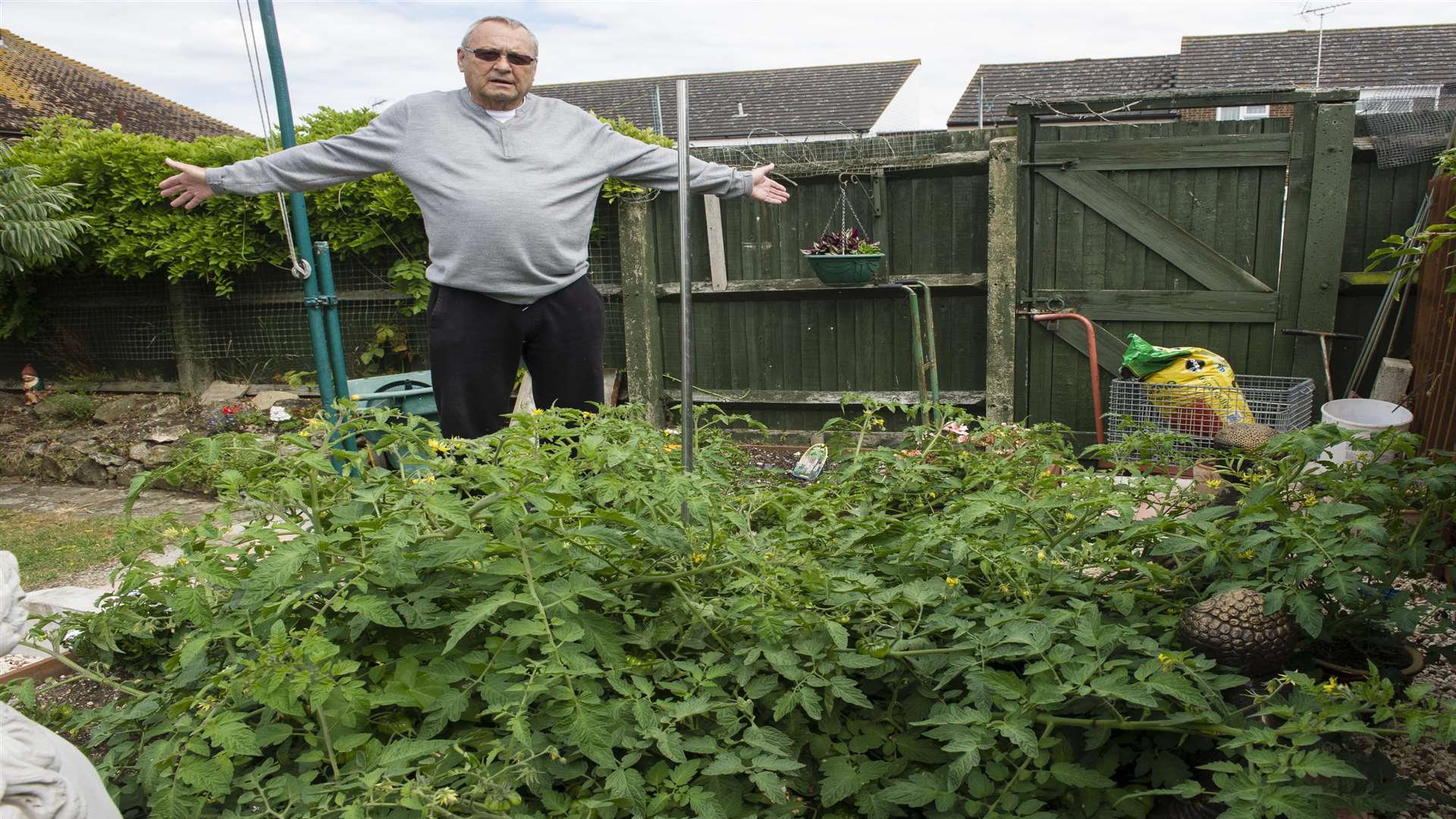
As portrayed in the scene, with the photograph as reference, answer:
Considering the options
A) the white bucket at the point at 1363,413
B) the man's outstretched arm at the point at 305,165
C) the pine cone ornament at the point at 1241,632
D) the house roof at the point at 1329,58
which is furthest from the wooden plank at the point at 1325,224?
the house roof at the point at 1329,58

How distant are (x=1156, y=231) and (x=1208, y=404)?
1.22m

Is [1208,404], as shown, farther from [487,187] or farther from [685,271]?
[685,271]

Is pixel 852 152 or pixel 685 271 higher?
pixel 852 152

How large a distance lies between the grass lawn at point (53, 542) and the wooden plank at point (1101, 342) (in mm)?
4899

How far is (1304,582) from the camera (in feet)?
5.33

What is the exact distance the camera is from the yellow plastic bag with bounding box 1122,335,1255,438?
14.8ft

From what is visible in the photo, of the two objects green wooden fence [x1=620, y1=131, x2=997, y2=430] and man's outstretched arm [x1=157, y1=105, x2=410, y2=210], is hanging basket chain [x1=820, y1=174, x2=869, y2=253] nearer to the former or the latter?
green wooden fence [x1=620, y1=131, x2=997, y2=430]

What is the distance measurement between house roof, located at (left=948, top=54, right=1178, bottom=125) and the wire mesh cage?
2003 cm

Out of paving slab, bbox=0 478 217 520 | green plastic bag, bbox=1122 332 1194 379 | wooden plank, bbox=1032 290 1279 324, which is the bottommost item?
paving slab, bbox=0 478 217 520

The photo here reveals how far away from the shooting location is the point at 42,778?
101 cm

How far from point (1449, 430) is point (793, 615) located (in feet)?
9.16

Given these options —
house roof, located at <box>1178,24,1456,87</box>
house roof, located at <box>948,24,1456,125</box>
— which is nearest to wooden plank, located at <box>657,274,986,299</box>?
house roof, located at <box>948,24,1456,125</box>

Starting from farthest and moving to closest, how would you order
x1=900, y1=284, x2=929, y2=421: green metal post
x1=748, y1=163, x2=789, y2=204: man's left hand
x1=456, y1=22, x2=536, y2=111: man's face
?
1. x1=900, y1=284, x2=929, y2=421: green metal post
2. x1=748, y1=163, x2=789, y2=204: man's left hand
3. x1=456, y1=22, x2=536, y2=111: man's face

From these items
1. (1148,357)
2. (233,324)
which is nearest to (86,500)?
(233,324)
